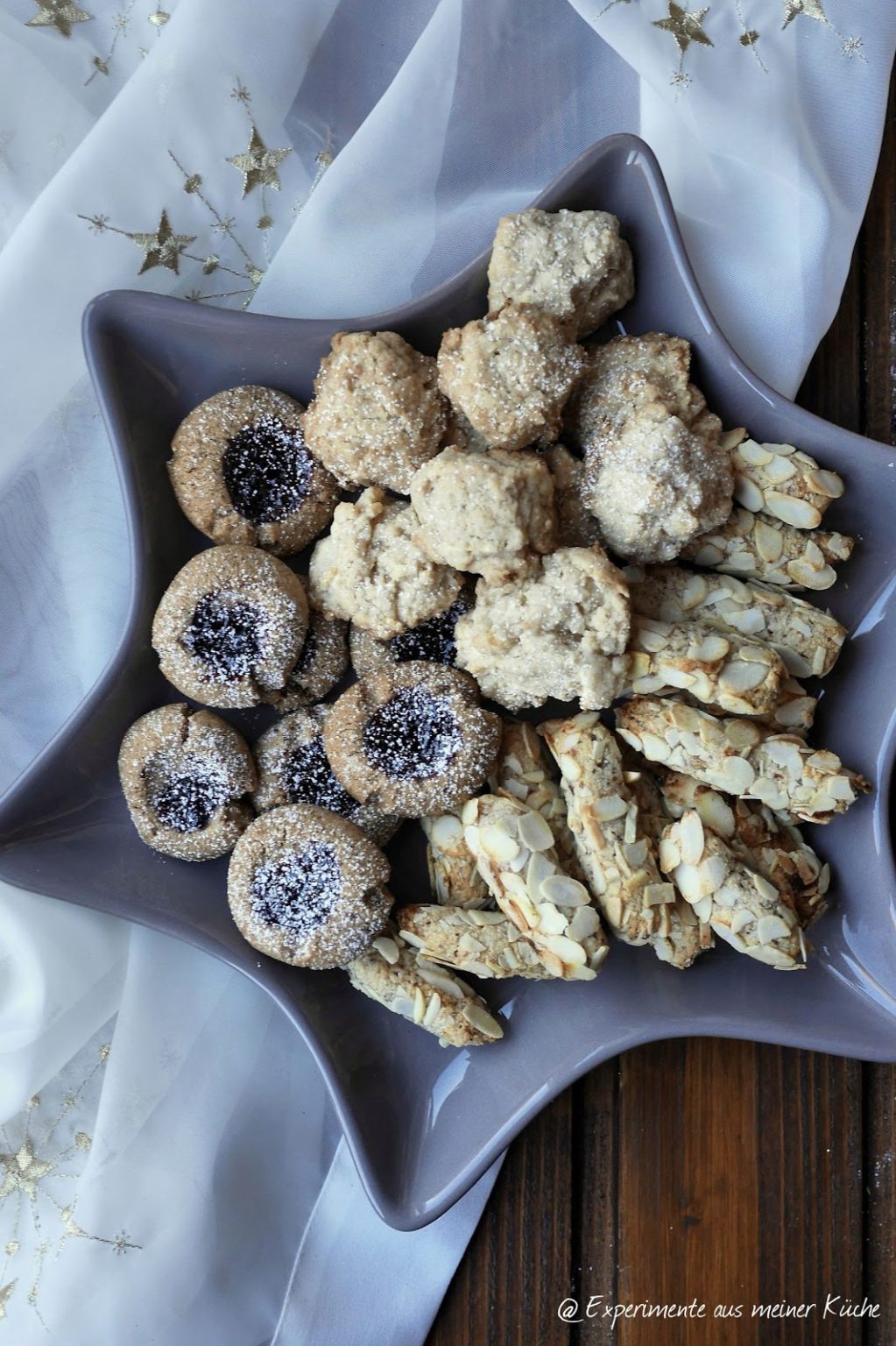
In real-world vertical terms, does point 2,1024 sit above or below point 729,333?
below

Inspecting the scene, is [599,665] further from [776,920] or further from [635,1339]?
[635,1339]

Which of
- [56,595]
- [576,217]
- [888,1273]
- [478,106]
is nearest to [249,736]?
[56,595]

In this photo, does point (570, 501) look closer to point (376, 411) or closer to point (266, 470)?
point (376, 411)

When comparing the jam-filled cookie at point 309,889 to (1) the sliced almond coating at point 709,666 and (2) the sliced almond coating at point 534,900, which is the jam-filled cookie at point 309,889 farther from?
(1) the sliced almond coating at point 709,666

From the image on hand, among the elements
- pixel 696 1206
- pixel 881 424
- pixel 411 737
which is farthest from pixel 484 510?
pixel 696 1206

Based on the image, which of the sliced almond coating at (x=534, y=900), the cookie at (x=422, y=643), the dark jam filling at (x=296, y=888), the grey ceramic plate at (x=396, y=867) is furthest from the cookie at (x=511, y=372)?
the dark jam filling at (x=296, y=888)

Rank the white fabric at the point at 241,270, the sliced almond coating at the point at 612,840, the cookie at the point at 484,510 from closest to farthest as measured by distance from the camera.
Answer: the cookie at the point at 484,510
the sliced almond coating at the point at 612,840
the white fabric at the point at 241,270

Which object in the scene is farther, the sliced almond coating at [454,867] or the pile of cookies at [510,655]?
the sliced almond coating at [454,867]
